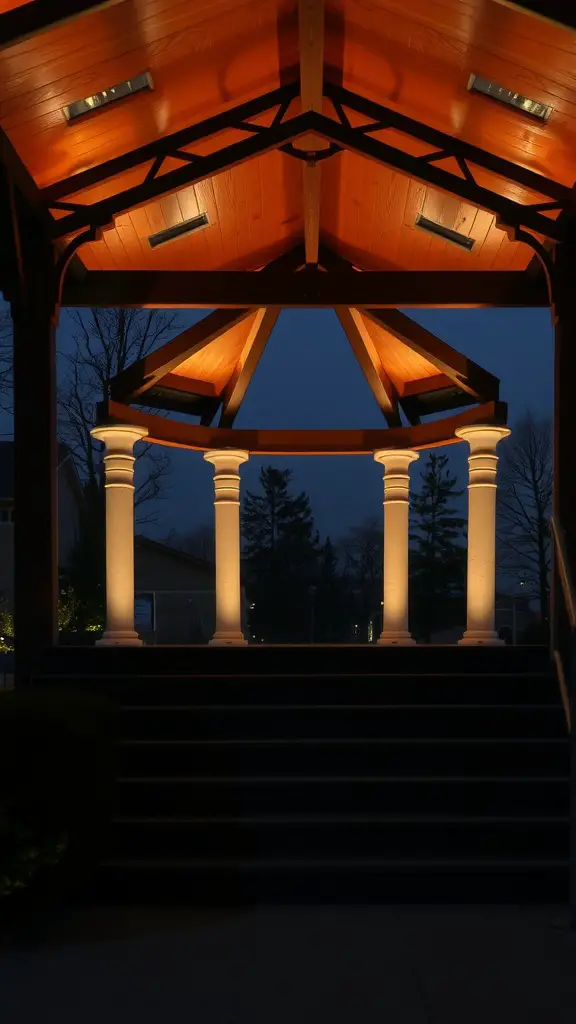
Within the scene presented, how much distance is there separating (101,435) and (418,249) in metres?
3.06

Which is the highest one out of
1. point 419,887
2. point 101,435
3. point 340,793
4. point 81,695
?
point 101,435

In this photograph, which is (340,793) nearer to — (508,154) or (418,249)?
(508,154)

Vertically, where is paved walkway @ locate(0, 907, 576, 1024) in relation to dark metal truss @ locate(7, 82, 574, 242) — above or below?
below

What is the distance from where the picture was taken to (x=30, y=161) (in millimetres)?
6160

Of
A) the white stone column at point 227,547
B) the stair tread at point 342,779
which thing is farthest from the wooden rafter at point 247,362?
the stair tread at point 342,779

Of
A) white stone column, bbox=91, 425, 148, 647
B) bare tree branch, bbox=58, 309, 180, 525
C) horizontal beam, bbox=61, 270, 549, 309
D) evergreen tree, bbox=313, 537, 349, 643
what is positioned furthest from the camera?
evergreen tree, bbox=313, 537, 349, 643

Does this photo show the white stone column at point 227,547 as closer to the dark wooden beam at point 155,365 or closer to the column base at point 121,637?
the column base at point 121,637

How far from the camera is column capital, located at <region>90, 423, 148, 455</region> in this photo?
26.7ft

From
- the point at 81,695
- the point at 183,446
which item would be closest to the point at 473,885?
the point at 81,695

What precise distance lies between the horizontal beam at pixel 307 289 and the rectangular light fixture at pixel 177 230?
44cm

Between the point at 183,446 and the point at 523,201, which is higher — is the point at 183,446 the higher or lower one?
the lower one

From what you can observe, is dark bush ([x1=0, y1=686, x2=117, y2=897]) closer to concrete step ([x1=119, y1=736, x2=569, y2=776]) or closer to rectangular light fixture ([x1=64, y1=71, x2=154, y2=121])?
concrete step ([x1=119, y1=736, x2=569, y2=776])

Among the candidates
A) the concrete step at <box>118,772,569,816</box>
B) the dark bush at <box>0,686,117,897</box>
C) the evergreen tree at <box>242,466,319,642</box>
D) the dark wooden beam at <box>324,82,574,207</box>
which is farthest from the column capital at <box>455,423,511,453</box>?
the evergreen tree at <box>242,466,319,642</box>

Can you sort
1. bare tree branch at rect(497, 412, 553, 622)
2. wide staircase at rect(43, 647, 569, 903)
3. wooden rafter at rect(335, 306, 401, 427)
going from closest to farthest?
wide staircase at rect(43, 647, 569, 903) < wooden rafter at rect(335, 306, 401, 427) < bare tree branch at rect(497, 412, 553, 622)
